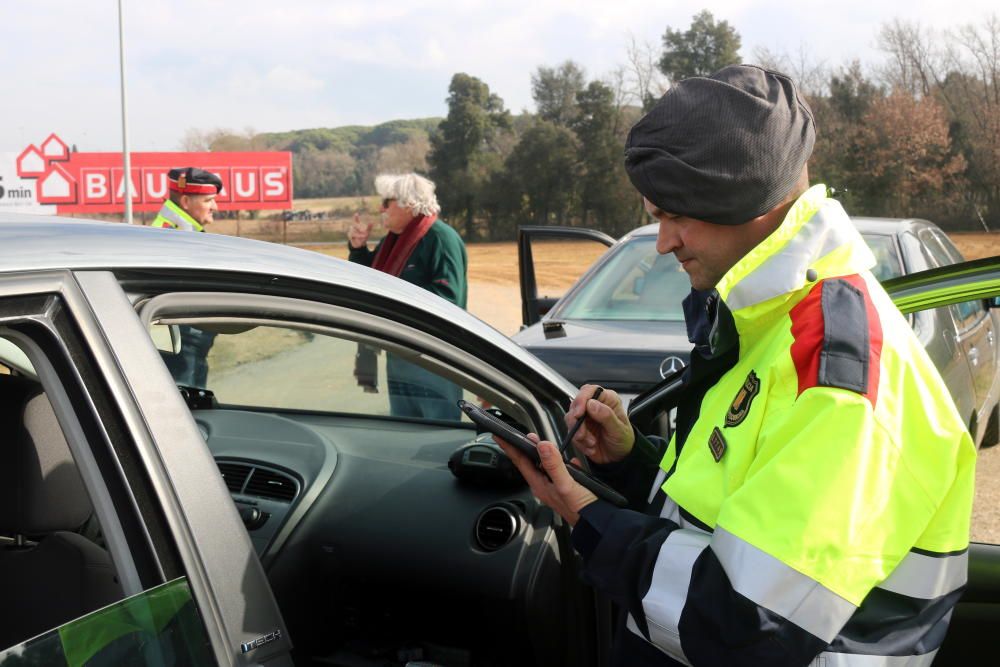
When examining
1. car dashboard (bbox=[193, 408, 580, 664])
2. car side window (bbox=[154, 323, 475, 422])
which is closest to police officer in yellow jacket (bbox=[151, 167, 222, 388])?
car side window (bbox=[154, 323, 475, 422])

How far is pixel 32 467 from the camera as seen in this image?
168cm

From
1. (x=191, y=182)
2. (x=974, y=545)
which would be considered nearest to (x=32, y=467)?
(x=974, y=545)

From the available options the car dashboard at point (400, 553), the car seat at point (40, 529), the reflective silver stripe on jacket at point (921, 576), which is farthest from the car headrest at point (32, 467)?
the reflective silver stripe on jacket at point (921, 576)

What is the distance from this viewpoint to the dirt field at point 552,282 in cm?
235

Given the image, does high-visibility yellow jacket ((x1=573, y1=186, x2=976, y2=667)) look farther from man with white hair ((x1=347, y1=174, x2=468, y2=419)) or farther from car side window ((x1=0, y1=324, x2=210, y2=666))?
man with white hair ((x1=347, y1=174, x2=468, y2=419))

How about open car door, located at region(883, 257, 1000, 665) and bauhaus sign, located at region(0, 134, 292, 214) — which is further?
bauhaus sign, located at region(0, 134, 292, 214)

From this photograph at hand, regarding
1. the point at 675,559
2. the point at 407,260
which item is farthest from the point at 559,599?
the point at 407,260

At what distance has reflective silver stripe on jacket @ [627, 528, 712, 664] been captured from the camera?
137cm

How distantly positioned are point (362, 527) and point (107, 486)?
1201 millimetres

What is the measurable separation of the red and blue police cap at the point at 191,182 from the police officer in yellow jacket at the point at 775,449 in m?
4.90

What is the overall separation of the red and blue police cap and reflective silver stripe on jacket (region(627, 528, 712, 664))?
5.21 meters

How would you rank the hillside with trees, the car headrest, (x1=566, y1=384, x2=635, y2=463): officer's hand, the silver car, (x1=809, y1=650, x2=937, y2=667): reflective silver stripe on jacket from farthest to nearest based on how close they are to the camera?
the hillside with trees, (x1=566, y1=384, x2=635, y2=463): officer's hand, the car headrest, (x1=809, y1=650, x2=937, y2=667): reflective silver stripe on jacket, the silver car

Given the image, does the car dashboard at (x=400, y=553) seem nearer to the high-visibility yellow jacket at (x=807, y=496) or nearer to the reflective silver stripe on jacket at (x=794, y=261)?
the high-visibility yellow jacket at (x=807, y=496)

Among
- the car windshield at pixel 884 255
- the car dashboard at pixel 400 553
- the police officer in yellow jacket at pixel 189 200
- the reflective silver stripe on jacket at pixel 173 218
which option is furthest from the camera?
the police officer in yellow jacket at pixel 189 200
